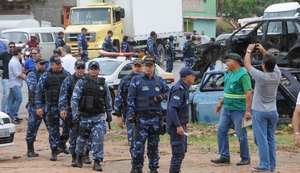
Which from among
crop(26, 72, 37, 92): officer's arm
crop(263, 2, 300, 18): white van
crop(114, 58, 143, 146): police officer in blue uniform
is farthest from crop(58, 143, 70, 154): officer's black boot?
crop(263, 2, 300, 18): white van

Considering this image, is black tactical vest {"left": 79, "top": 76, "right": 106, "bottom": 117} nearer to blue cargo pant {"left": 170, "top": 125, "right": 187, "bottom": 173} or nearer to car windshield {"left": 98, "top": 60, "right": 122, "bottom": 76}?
blue cargo pant {"left": 170, "top": 125, "right": 187, "bottom": 173}

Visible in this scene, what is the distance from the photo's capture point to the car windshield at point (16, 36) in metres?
35.6

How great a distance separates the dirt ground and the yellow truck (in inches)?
698

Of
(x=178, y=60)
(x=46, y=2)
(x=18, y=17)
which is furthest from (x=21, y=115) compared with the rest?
(x=46, y=2)

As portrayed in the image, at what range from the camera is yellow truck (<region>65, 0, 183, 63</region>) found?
3344 centimetres

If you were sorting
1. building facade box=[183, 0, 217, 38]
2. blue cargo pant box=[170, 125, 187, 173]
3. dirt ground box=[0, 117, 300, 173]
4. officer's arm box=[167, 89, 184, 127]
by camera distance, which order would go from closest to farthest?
1. officer's arm box=[167, 89, 184, 127]
2. blue cargo pant box=[170, 125, 187, 173]
3. dirt ground box=[0, 117, 300, 173]
4. building facade box=[183, 0, 217, 38]

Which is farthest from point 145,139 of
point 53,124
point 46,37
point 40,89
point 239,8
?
point 239,8

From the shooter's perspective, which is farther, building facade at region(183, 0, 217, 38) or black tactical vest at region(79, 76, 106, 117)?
building facade at region(183, 0, 217, 38)

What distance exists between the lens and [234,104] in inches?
469

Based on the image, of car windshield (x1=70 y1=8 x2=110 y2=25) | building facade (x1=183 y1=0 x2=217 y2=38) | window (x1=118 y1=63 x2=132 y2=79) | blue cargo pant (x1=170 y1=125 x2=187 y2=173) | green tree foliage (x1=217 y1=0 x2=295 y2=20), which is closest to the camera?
blue cargo pant (x1=170 y1=125 x2=187 y2=173)

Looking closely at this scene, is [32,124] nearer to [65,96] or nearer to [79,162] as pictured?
[65,96]

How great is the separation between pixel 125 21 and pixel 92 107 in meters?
25.1

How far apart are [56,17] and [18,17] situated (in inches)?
286

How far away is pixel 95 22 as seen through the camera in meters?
34.2
